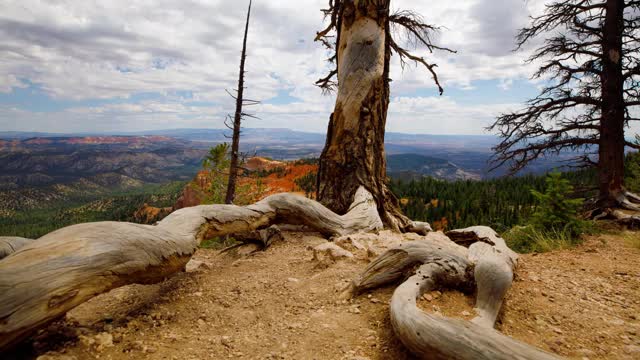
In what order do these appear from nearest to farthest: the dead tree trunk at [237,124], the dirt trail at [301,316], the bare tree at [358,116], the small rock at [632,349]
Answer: the small rock at [632,349], the dirt trail at [301,316], the bare tree at [358,116], the dead tree trunk at [237,124]

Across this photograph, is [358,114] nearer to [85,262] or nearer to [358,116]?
[358,116]

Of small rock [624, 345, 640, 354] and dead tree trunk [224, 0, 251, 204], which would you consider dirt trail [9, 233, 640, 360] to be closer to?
small rock [624, 345, 640, 354]

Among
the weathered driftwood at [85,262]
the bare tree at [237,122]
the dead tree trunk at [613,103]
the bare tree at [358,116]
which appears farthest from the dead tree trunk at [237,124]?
the dead tree trunk at [613,103]

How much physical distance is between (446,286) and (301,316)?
1584mm

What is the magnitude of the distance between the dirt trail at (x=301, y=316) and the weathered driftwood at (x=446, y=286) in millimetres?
160

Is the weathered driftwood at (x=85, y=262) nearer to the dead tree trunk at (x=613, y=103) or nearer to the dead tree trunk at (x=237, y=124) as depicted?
the dead tree trunk at (x=237, y=124)

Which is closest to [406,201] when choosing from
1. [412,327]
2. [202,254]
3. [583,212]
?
[583,212]

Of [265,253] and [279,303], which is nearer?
[279,303]

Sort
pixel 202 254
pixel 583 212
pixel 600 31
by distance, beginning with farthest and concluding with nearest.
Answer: pixel 583 212 < pixel 600 31 < pixel 202 254

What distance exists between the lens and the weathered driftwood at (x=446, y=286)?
239 cm

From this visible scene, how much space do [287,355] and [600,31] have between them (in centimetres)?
1083

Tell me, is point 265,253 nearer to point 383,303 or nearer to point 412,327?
point 383,303

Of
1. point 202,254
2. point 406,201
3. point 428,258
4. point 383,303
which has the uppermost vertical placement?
point 428,258

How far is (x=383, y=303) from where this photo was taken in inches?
138
